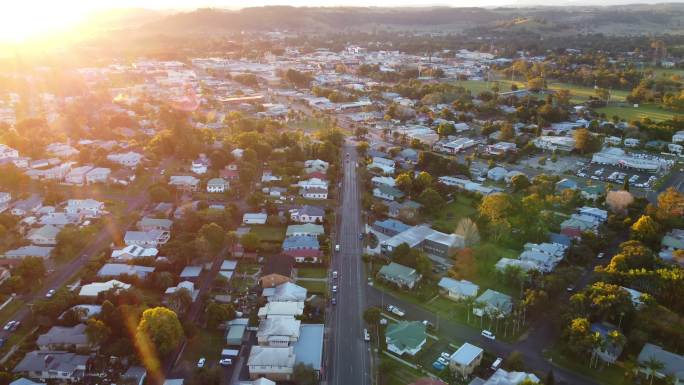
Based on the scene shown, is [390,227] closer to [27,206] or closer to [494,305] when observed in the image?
[494,305]

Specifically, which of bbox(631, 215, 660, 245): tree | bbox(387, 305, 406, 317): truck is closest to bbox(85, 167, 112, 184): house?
bbox(387, 305, 406, 317): truck

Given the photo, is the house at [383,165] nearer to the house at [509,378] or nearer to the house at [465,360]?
the house at [465,360]

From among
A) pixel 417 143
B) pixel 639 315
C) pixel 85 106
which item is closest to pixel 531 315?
pixel 639 315

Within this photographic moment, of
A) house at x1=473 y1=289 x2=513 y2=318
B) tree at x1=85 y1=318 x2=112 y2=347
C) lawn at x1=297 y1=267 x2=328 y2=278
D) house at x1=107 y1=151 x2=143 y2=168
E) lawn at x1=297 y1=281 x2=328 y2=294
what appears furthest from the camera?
house at x1=107 y1=151 x2=143 y2=168

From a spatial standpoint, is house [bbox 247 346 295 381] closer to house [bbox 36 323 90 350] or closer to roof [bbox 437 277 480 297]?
house [bbox 36 323 90 350]

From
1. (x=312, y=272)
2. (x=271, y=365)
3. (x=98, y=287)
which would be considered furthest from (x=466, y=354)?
(x=98, y=287)

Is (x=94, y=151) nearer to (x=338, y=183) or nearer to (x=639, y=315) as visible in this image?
(x=338, y=183)
